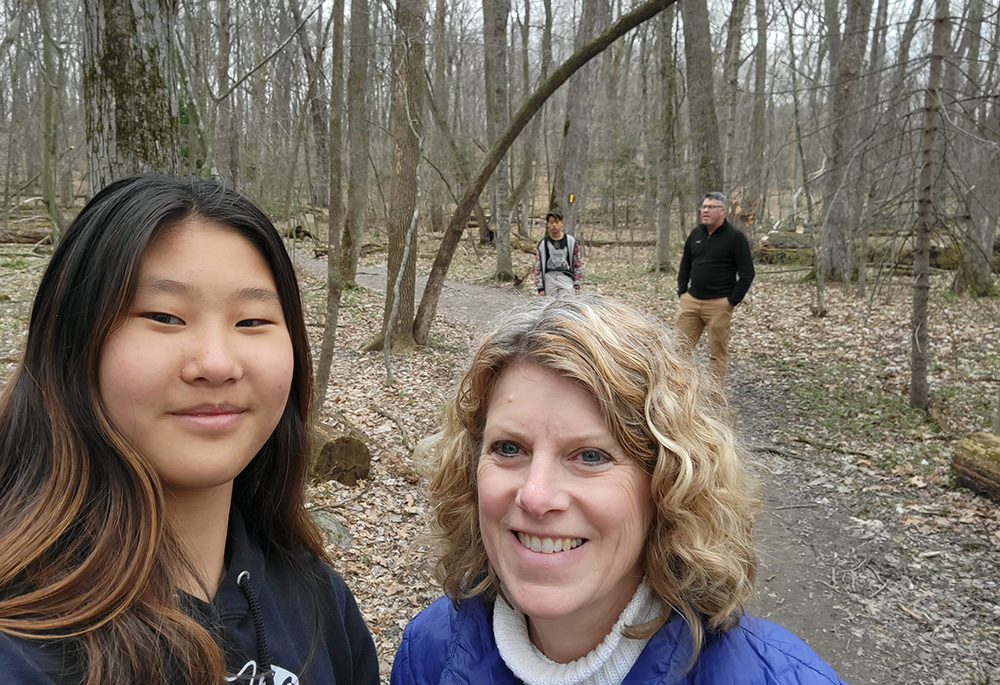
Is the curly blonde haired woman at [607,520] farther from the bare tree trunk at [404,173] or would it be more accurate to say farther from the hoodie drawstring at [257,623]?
the bare tree trunk at [404,173]

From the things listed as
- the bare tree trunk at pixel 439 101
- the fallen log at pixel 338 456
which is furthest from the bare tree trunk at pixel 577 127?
the fallen log at pixel 338 456

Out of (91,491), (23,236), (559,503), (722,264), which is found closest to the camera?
(91,491)

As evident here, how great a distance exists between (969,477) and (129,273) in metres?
6.35

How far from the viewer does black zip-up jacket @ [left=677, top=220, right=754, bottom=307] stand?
295 inches

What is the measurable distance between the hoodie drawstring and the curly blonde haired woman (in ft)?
1.36

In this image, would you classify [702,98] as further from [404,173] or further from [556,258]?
[404,173]

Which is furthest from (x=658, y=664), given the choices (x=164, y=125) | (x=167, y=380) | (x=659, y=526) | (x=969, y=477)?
(x=969, y=477)

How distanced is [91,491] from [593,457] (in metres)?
0.93

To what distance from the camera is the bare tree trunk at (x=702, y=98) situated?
12156mm

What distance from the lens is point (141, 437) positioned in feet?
3.68

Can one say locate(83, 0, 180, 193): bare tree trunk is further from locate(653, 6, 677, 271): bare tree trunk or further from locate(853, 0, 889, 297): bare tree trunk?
locate(653, 6, 677, 271): bare tree trunk

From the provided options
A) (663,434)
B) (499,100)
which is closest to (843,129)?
(499,100)

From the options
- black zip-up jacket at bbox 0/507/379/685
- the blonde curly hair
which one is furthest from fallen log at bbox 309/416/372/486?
the blonde curly hair

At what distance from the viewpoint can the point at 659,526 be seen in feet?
4.73
